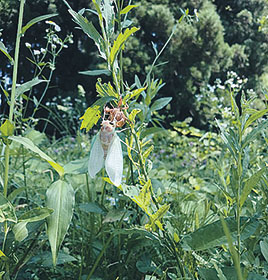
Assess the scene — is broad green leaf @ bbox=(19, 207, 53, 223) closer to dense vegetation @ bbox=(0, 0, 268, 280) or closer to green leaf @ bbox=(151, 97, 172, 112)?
dense vegetation @ bbox=(0, 0, 268, 280)

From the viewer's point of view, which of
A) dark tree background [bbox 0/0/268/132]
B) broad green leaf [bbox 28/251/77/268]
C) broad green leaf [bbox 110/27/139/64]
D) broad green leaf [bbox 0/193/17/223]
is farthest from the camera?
dark tree background [bbox 0/0/268/132]

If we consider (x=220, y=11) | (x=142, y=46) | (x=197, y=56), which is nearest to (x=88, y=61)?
(x=142, y=46)

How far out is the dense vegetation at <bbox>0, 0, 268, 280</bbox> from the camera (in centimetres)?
54

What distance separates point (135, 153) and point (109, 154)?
15cm

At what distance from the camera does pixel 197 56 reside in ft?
22.5

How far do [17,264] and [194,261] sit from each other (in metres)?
0.36

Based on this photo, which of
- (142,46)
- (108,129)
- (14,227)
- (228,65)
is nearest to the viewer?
(108,129)

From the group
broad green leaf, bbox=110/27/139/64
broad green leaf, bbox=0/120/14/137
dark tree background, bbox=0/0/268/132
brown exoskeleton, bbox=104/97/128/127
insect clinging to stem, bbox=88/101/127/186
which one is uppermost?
broad green leaf, bbox=110/27/139/64

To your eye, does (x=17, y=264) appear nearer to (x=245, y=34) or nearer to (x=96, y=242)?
(x=96, y=242)

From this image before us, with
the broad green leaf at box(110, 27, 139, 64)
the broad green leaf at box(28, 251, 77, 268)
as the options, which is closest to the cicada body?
the broad green leaf at box(110, 27, 139, 64)

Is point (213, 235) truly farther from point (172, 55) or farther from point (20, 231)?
point (172, 55)

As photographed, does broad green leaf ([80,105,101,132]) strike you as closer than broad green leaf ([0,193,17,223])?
Yes

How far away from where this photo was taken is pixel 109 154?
523 mm

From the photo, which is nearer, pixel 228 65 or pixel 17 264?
pixel 17 264
